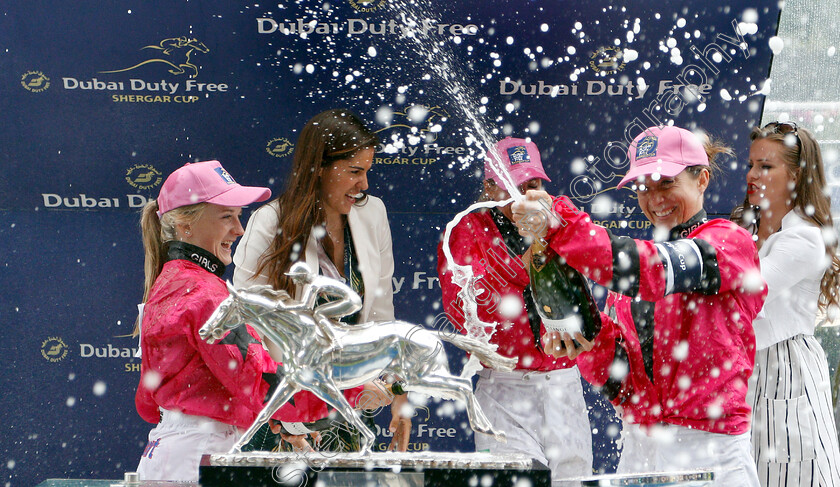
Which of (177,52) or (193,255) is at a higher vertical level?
(177,52)

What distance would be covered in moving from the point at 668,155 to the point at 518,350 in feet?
3.02

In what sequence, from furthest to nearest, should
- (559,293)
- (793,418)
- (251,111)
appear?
(251,111), (793,418), (559,293)

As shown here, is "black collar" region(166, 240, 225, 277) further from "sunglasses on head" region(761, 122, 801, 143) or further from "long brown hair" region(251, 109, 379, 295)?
"sunglasses on head" region(761, 122, 801, 143)

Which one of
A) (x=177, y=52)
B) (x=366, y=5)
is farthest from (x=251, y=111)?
(x=366, y=5)

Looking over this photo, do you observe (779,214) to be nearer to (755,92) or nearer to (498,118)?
(755,92)

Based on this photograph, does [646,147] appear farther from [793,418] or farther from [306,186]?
[793,418]

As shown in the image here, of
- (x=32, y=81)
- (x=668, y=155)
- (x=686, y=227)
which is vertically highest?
(x=32, y=81)

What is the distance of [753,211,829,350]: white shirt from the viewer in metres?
2.74

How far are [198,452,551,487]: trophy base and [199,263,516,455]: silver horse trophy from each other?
0.06 m

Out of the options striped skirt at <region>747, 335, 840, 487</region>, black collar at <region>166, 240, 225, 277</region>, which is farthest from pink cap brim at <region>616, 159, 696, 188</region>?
black collar at <region>166, 240, 225, 277</region>

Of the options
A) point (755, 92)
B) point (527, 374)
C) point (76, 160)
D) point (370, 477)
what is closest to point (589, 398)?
point (527, 374)

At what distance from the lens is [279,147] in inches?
143

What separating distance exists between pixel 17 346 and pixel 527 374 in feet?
8.37

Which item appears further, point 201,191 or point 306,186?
point 306,186
